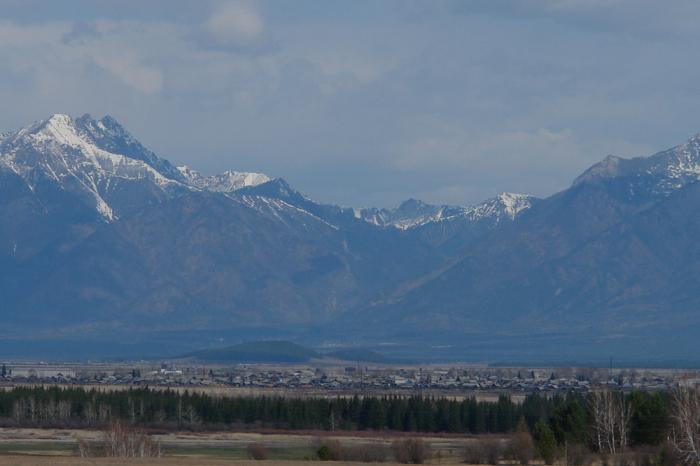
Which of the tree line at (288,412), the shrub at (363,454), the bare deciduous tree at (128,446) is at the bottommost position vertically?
the shrub at (363,454)

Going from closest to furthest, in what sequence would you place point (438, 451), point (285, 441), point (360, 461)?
point (360, 461) < point (438, 451) < point (285, 441)

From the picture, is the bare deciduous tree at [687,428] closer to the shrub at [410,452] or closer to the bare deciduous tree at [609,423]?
the bare deciduous tree at [609,423]

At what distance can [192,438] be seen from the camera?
127062 mm

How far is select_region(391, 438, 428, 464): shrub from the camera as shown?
102 metres

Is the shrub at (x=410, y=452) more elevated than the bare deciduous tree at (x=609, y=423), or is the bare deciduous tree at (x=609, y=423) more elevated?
the bare deciduous tree at (x=609, y=423)

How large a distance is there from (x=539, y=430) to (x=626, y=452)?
556cm

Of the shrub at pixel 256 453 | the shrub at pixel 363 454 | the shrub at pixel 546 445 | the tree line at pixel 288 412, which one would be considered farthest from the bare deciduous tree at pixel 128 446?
the tree line at pixel 288 412

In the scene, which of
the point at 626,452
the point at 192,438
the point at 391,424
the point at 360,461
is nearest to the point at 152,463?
the point at 360,461

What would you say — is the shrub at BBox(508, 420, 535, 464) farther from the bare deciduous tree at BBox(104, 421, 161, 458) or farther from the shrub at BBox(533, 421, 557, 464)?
the bare deciduous tree at BBox(104, 421, 161, 458)

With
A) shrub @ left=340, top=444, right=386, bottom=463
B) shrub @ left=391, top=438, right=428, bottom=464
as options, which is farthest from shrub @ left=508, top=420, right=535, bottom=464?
shrub @ left=340, top=444, right=386, bottom=463

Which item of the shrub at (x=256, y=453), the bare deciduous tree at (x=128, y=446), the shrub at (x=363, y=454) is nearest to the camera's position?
the shrub at (x=363, y=454)

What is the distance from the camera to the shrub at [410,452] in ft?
334

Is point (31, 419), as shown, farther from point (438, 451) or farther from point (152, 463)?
point (152, 463)

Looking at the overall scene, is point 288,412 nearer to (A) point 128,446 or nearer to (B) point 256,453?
(B) point 256,453
